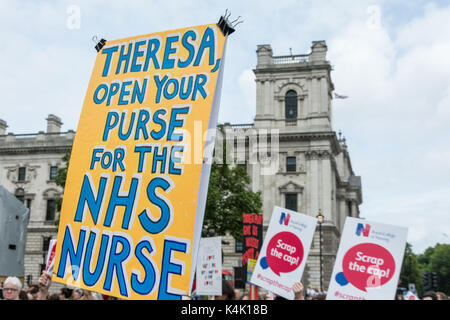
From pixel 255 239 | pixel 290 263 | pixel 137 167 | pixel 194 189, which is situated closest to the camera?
pixel 194 189

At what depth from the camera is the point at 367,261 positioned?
299 inches

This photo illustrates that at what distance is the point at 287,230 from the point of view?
30.9ft

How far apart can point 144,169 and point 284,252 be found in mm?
4903

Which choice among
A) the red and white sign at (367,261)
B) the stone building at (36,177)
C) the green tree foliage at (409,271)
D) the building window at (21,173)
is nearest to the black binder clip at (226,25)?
the red and white sign at (367,261)

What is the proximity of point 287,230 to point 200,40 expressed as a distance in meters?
4.84

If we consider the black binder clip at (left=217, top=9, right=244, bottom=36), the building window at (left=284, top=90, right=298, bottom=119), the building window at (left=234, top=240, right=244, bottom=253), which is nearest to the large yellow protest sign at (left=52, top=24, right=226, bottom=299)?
the black binder clip at (left=217, top=9, right=244, bottom=36)

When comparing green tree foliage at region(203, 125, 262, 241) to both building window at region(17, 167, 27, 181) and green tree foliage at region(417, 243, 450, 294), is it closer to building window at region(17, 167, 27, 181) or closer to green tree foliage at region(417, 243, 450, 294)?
building window at region(17, 167, 27, 181)

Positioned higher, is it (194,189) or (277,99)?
(277,99)

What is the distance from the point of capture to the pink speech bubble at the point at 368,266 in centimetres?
743

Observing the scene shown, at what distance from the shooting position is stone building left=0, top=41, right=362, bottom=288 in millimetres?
48562

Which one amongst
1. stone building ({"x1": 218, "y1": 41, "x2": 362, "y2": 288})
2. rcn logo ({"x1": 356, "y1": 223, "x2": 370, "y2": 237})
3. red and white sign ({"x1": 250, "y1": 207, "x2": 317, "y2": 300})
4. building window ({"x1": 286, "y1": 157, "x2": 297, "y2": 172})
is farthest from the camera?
building window ({"x1": 286, "y1": 157, "x2": 297, "y2": 172})
